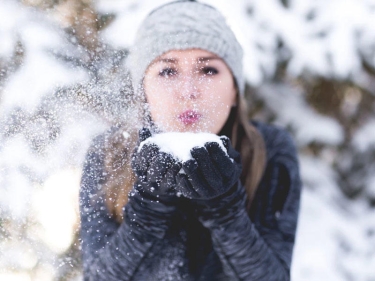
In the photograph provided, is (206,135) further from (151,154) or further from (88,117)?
(88,117)

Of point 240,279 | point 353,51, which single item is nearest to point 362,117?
point 353,51

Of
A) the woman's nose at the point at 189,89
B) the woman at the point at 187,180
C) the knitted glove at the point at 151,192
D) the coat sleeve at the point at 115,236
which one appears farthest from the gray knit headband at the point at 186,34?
the coat sleeve at the point at 115,236


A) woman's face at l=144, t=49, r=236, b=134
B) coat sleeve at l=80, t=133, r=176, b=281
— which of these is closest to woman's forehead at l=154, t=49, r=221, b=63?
woman's face at l=144, t=49, r=236, b=134

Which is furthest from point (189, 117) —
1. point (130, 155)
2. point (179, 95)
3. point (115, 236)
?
point (115, 236)

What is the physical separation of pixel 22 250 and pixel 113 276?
0.91 ft

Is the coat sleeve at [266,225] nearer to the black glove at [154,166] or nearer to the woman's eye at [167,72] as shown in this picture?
the black glove at [154,166]

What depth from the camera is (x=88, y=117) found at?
2.58ft

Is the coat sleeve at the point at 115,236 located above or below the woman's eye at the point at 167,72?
below

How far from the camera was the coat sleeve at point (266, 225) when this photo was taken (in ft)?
3.40

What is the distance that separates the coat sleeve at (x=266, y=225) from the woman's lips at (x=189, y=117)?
276mm

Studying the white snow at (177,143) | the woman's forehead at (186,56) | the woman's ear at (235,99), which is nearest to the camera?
the white snow at (177,143)

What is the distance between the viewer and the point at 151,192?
0.92 metres

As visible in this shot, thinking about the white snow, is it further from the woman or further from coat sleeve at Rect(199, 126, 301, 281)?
coat sleeve at Rect(199, 126, 301, 281)

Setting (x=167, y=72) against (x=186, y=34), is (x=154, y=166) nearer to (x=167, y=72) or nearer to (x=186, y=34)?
(x=167, y=72)
